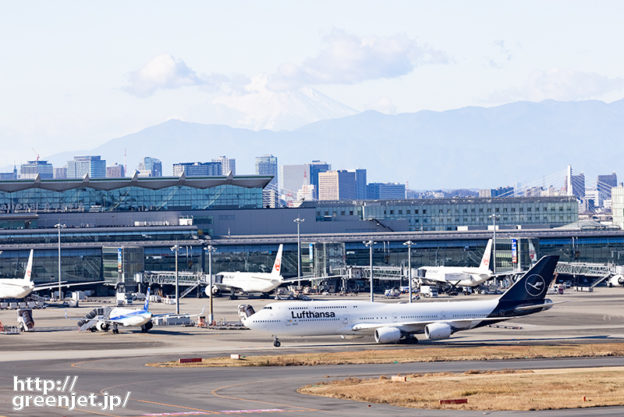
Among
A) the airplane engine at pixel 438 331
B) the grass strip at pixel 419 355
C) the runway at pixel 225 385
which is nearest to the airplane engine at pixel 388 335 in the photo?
the airplane engine at pixel 438 331

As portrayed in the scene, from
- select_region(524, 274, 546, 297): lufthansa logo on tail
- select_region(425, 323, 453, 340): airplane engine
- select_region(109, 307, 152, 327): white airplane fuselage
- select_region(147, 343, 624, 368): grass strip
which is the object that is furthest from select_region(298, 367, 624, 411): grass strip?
select_region(109, 307, 152, 327): white airplane fuselage

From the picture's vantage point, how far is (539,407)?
5784 cm

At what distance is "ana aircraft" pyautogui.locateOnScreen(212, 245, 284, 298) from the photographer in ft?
549

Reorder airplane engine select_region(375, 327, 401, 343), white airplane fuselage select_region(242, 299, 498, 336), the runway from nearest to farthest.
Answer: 1. the runway
2. white airplane fuselage select_region(242, 299, 498, 336)
3. airplane engine select_region(375, 327, 401, 343)

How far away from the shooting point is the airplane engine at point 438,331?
98.1 m

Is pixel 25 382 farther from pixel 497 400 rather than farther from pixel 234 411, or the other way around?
pixel 497 400

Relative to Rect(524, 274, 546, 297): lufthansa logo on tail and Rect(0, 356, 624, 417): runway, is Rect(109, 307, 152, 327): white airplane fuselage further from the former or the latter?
Rect(524, 274, 546, 297): lufthansa logo on tail

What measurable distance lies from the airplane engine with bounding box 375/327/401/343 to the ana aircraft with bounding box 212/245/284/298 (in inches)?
2705

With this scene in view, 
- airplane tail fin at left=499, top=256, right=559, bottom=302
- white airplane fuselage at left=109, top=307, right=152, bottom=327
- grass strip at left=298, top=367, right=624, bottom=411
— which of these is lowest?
grass strip at left=298, top=367, right=624, bottom=411

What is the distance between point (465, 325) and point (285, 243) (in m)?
99.8

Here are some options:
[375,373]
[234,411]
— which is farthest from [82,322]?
[234,411]

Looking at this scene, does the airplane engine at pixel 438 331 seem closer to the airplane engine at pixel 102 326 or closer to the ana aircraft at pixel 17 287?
the airplane engine at pixel 102 326

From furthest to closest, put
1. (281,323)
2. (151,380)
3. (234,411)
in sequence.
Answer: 1. (281,323)
2. (151,380)
3. (234,411)

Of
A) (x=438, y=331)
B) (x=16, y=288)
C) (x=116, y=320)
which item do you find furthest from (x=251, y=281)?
(x=438, y=331)
